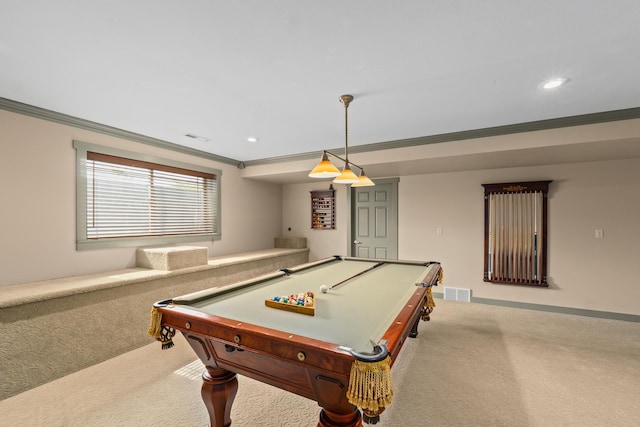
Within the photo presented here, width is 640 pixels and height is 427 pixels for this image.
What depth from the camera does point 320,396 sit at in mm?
1277

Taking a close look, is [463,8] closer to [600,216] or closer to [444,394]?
[444,394]

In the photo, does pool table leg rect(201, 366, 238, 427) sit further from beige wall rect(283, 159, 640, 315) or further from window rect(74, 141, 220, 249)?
beige wall rect(283, 159, 640, 315)

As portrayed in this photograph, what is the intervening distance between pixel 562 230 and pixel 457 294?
1653 millimetres

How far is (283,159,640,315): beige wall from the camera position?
11.9 feet

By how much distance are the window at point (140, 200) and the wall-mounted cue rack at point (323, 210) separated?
6.23 feet

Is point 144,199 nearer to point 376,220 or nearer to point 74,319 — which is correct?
point 74,319

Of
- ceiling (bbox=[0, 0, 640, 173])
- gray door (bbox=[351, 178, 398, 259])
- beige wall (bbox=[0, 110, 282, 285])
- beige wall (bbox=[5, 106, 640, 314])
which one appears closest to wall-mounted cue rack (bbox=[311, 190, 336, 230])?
beige wall (bbox=[5, 106, 640, 314])

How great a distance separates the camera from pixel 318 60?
1.91 m

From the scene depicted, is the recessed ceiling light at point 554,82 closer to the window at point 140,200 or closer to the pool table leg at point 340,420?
the pool table leg at point 340,420

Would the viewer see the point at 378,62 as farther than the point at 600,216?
No

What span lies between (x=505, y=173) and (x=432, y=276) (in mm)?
2545

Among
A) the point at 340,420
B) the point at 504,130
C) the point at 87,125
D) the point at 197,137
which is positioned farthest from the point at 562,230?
the point at 87,125

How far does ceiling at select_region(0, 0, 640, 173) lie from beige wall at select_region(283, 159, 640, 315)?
1425mm

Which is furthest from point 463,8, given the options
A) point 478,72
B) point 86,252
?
point 86,252
